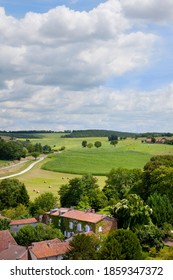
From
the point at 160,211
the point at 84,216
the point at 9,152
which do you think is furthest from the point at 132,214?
the point at 9,152

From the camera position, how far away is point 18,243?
53.9m

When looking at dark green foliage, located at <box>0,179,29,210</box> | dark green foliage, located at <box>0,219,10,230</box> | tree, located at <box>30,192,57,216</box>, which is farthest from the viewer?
dark green foliage, located at <box>0,179,29,210</box>

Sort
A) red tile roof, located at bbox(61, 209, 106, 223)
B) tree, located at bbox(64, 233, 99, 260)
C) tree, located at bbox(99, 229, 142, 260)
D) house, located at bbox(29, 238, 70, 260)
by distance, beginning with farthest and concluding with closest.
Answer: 1. red tile roof, located at bbox(61, 209, 106, 223)
2. house, located at bbox(29, 238, 70, 260)
3. tree, located at bbox(64, 233, 99, 260)
4. tree, located at bbox(99, 229, 142, 260)

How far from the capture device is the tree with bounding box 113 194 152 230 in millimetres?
58531

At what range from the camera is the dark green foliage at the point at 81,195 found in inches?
3167

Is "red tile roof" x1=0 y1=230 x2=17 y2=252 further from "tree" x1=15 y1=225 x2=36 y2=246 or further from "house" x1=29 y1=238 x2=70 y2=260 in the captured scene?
"house" x1=29 y1=238 x2=70 y2=260

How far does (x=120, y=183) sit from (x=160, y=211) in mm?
27653

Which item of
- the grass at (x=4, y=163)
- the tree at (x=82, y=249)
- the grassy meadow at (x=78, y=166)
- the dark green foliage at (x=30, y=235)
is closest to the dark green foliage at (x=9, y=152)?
the grass at (x=4, y=163)

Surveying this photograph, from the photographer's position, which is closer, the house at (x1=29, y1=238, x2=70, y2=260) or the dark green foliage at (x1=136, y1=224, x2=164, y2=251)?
the house at (x1=29, y1=238, x2=70, y2=260)

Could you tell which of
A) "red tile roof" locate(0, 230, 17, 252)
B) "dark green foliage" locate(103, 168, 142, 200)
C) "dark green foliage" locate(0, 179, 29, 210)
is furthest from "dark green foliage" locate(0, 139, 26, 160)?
"red tile roof" locate(0, 230, 17, 252)

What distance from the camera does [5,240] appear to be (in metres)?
Result: 51.6

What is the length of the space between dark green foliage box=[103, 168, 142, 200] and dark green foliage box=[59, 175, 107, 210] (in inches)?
167

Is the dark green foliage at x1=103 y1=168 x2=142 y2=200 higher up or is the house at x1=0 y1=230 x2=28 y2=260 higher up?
the dark green foliage at x1=103 y1=168 x2=142 y2=200
